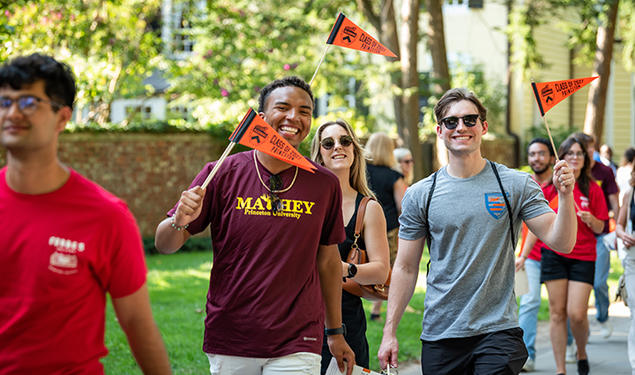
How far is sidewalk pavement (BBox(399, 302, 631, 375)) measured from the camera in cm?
816

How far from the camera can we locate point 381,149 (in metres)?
9.12

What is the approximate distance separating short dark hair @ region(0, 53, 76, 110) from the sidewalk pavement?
5.71 m

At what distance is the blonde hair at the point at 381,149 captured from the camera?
359 inches

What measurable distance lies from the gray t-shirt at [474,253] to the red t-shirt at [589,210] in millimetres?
3234

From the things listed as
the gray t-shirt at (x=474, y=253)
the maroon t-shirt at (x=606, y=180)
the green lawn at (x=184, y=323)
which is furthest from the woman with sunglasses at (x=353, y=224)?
the maroon t-shirt at (x=606, y=180)

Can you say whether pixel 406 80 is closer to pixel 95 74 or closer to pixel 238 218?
pixel 95 74

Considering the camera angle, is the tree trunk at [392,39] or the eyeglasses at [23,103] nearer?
the eyeglasses at [23,103]

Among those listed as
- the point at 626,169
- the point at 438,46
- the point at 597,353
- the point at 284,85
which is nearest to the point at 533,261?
the point at 597,353

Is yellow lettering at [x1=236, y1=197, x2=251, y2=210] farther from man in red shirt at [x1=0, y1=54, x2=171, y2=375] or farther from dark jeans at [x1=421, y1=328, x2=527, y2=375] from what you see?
dark jeans at [x1=421, y1=328, x2=527, y2=375]

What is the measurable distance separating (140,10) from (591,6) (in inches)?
404

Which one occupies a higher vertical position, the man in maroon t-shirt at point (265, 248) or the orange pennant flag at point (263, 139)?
the orange pennant flag at point (263, 139)

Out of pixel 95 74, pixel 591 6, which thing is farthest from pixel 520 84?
pixel 95 74

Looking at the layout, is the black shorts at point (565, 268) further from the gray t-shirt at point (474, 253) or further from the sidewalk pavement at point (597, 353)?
the gray t-shirt at point (474, 253)

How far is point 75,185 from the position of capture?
9.00 feet
